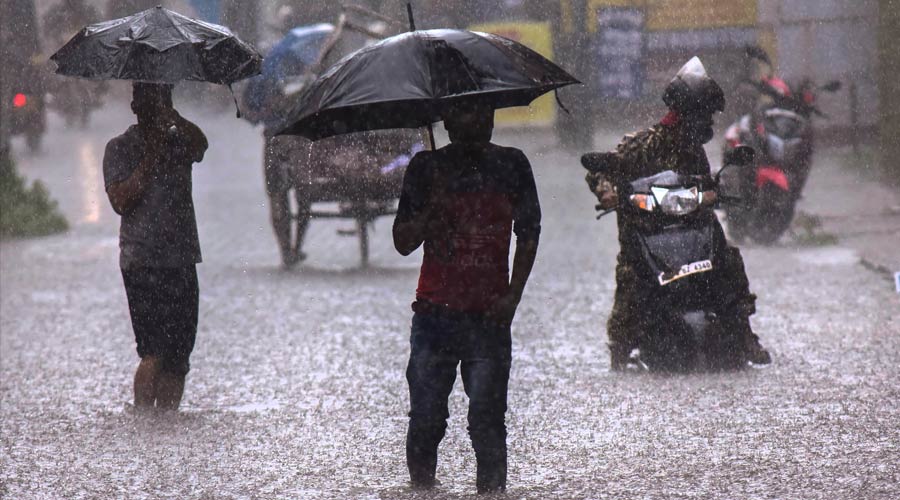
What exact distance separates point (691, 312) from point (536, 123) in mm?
A: 19436

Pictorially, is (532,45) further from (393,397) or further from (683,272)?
(393,397)

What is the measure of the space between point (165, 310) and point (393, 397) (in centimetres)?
129

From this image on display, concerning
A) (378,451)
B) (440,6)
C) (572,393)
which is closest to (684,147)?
(572,393)

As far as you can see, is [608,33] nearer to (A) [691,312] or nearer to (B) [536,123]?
(B) [536,123]

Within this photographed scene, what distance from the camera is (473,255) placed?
6.03m

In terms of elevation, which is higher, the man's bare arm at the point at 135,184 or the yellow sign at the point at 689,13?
the yellow sign at the point at 689,13

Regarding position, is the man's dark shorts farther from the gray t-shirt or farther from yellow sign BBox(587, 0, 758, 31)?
yellow sign BBox(587, 0, 758, 31)

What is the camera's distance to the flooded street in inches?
257

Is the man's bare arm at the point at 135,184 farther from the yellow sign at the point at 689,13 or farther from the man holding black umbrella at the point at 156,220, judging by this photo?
the yellow sign at the point at 689,13

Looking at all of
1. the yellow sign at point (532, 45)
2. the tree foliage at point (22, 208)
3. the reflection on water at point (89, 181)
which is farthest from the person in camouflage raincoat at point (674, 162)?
the yellow sign at point (532, 45)

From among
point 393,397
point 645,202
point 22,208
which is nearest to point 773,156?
point 645,202

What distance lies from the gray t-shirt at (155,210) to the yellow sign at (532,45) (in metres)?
18.8

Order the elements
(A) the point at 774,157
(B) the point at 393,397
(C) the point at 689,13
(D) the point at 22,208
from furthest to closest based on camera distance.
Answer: (C) the point at 689,13 < (D) the point at 22,208 < (A) the point at 774,157 < (B) the point at 393,397

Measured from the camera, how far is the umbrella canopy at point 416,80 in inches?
231
